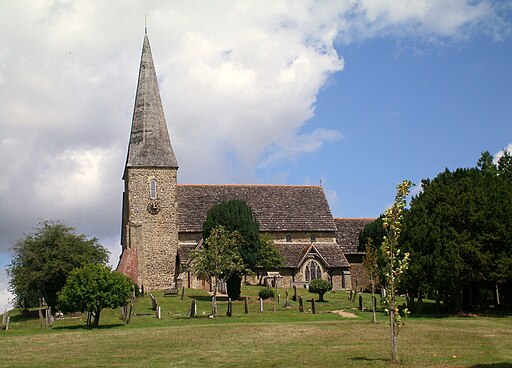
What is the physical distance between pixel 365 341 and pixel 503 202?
19447mm

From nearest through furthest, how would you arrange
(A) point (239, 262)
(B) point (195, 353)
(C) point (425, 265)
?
1. (B) point (195, 353)
2. (C) point (425, 265)
3. (A) point (239, 262)

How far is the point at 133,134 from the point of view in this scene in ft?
215

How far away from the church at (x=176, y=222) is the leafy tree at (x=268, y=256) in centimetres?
231

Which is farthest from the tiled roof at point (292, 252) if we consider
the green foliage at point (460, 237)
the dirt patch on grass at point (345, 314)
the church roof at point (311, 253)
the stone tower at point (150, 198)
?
the dirt patch on grass at point (345, 314)

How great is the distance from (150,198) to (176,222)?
335 cm

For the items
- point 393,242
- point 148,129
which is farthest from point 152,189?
point 393,242

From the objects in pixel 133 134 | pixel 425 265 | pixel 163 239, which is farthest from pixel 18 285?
pixel 425 265

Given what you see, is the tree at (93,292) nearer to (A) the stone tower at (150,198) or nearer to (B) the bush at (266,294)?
(B) the bush at (266,294)

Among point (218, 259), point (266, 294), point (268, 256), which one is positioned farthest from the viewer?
point (268, 256)

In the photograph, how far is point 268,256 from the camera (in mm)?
59844

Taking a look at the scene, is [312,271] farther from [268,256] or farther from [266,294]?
[266,294]

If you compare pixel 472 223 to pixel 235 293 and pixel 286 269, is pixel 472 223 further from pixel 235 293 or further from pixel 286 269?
pixel 286 269

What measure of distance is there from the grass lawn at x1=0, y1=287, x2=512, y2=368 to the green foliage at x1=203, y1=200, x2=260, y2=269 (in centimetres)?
1451

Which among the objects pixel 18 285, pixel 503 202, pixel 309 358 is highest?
pixel 503 202
